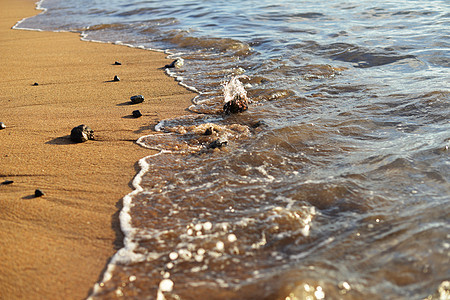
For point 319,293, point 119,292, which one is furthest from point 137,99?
point 319,293

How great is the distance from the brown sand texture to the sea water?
167 mm

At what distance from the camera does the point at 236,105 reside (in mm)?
4375

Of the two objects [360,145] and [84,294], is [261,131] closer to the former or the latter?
[360,145]

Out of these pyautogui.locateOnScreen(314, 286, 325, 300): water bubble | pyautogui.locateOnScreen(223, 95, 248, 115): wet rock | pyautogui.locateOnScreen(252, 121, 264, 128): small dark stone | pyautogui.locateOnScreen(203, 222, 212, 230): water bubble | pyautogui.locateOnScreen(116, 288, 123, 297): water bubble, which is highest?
pyautogui.locateOnScreen(223, 95, 248, 115): wet rock

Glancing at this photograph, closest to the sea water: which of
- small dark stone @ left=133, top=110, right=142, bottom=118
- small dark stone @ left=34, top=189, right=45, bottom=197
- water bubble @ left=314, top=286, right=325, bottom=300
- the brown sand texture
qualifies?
water bubble @ left=314, top=286, right=325, bottom=300

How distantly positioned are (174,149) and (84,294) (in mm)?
1781

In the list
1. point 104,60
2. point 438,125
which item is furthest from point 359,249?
point 104,60

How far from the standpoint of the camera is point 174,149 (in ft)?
12.0

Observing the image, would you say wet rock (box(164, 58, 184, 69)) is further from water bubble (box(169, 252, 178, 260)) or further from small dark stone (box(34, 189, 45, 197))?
water bubble (box(169, 252, 178, 260))

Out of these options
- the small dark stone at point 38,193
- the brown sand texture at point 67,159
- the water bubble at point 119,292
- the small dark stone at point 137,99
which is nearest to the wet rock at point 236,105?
the brown sand texture at point 67,159

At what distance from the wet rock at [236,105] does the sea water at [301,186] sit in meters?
0.10

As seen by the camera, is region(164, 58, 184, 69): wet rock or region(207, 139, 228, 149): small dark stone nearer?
region(207, 139, 228, 149): small dark stone

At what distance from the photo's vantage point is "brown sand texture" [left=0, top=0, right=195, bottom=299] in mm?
2225

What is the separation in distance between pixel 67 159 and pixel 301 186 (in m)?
1.92
